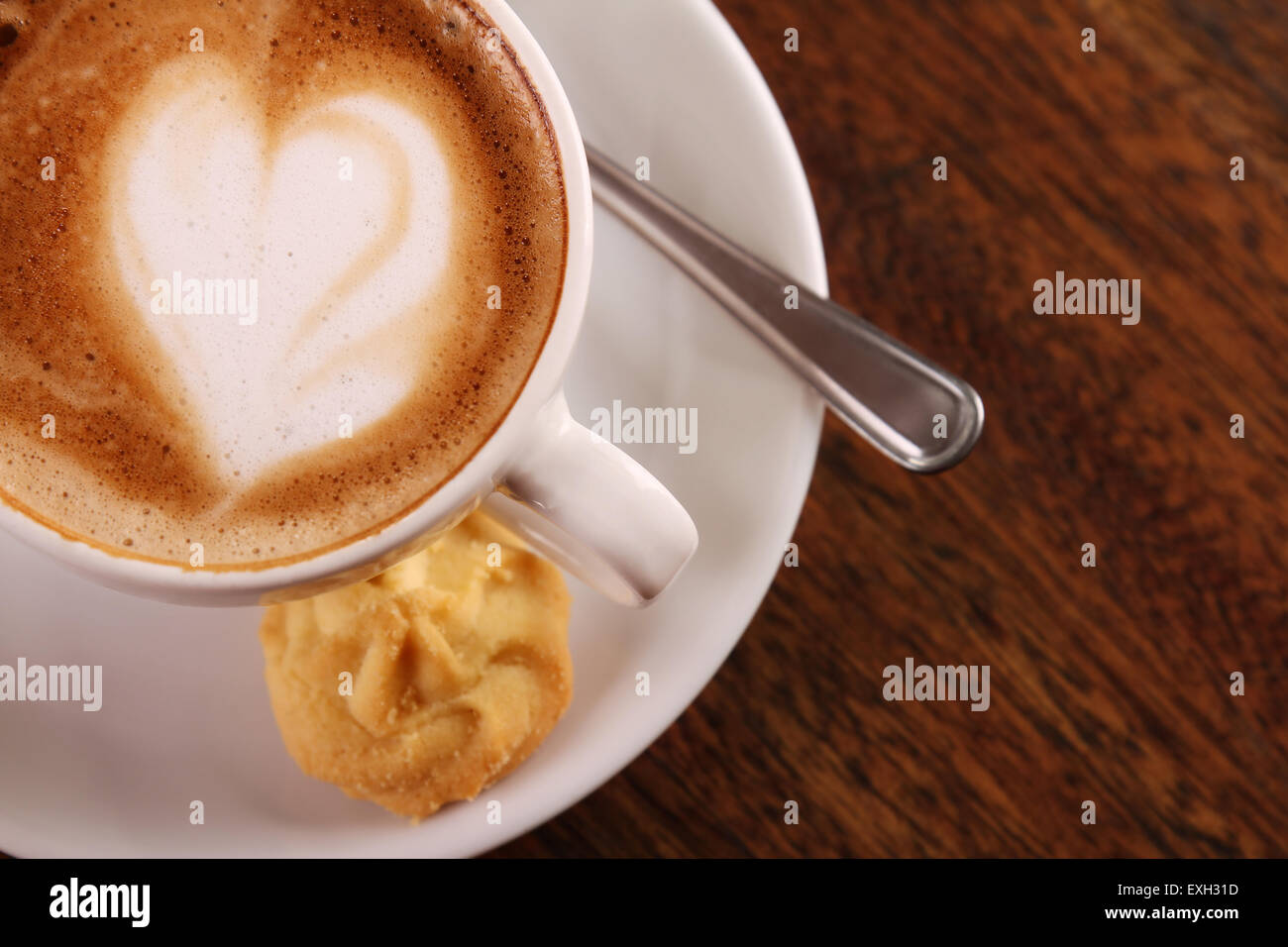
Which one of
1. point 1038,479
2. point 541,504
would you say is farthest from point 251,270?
point 1038,479

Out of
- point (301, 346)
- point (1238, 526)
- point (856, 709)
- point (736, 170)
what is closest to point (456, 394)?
point (301, 346)

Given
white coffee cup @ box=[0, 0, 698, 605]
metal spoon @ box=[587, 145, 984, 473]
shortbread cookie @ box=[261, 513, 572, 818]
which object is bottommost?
shortbread cookie @ box=[261, 513, 572, 818]

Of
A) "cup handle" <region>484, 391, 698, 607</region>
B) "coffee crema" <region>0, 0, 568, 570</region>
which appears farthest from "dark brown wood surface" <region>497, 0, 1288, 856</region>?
"coffee crema" <region>0, 0, 568, 570</region>

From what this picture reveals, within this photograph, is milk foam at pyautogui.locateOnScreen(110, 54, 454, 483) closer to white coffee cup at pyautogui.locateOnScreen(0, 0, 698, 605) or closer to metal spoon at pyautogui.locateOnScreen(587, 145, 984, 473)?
white coffee cup at pyautogui.locateOnScreen(0, 0, 698, 605)

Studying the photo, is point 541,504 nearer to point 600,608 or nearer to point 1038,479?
point 600,608

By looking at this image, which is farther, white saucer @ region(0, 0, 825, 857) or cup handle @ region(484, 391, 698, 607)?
white saucer @ region(0, 0, 825, 857)
